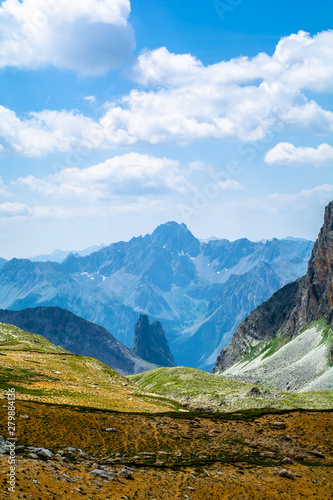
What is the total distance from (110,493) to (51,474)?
438 centimetres

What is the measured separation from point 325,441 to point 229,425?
10.7 meters

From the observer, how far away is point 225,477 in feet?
105

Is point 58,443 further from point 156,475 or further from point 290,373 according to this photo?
point 290,373

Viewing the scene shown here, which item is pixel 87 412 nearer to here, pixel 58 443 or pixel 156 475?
pixel 58 443

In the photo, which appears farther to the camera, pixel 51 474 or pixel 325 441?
pixel 325 441

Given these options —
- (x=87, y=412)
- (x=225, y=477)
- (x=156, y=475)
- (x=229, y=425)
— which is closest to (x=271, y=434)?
(x=229, y=425)

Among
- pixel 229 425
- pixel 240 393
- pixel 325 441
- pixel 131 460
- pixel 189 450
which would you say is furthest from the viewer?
pixel 240 393

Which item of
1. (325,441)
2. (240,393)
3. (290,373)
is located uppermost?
(325,441)

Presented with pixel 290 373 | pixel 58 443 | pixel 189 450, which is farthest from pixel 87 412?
pixel 290 373

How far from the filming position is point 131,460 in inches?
1309

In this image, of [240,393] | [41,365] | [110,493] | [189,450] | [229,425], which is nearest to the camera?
[110,493]

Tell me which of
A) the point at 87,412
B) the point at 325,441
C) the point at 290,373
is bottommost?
the point at 290,373

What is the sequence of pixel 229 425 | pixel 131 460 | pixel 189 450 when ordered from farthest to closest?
pixel 229 425
pixel 189 450
pixel 131 460

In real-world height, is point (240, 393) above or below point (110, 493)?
below
